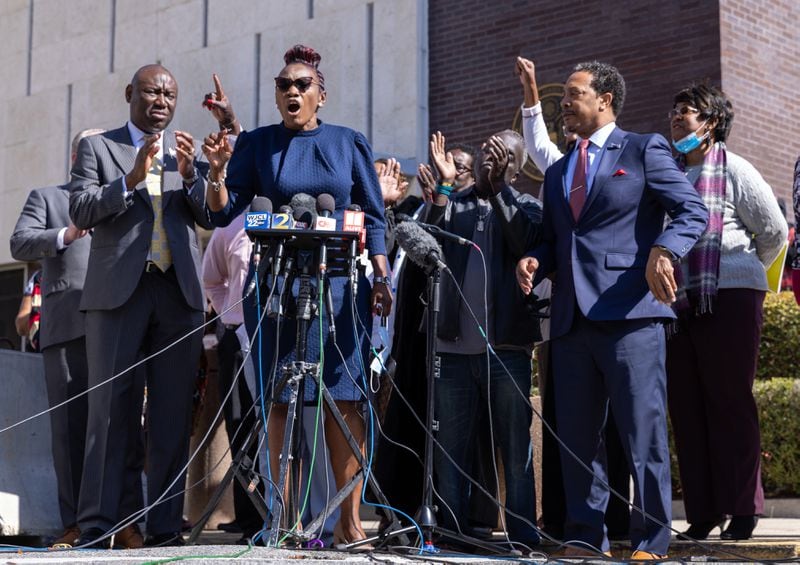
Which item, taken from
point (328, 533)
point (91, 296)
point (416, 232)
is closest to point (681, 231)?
point (416, 232)

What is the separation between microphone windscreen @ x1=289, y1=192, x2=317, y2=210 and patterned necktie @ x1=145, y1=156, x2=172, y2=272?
3.26 ft

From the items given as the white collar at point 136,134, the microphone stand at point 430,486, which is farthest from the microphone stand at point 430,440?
the white collar at point 136,134

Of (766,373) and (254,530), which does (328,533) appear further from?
(766,373)

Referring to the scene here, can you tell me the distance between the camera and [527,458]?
19.9ft

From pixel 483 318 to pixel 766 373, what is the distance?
4731 mm

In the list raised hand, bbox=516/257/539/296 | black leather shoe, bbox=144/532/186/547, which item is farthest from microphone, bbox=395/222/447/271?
black leather shoe, bbox=144/532/186/547

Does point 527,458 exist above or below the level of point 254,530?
above

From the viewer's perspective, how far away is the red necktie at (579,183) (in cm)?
562

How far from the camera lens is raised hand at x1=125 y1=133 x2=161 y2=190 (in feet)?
18.8

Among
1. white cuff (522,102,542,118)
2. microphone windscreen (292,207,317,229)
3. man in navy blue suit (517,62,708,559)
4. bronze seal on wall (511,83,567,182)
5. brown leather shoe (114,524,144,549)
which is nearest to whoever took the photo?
microphone windscreen (292,207,317,229)

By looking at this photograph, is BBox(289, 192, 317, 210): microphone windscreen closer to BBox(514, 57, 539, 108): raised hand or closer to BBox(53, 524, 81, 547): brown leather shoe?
BBox(514, 57, 539, 108): raised hand

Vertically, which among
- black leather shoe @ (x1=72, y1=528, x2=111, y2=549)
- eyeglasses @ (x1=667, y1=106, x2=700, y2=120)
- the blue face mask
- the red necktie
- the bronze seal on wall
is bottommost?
black leather shoe @ (x1=72, y1=528, x2=111, y2=549)

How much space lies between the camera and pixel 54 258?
22.2 feet

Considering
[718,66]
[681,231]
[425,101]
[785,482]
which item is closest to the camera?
[681,231]
